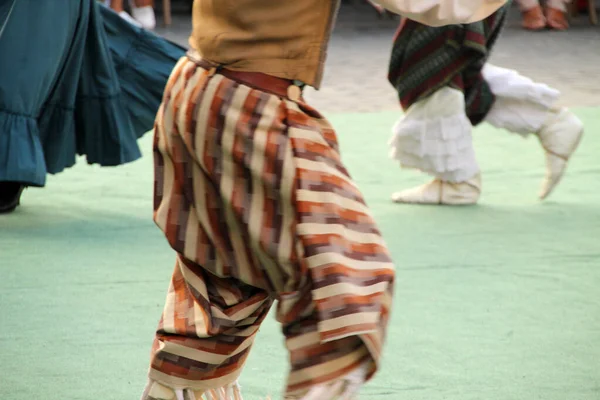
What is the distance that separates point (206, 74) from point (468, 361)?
1.09m

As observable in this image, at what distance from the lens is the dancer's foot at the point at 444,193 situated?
14.0ft

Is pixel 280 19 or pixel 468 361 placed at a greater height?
pixel 280 19

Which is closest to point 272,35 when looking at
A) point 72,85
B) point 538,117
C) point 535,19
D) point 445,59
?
point 72,85

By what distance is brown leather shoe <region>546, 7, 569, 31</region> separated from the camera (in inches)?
390

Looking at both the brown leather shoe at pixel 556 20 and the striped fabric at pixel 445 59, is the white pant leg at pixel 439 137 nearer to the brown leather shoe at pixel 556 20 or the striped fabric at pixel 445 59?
the striped fabric at pixel 445 59

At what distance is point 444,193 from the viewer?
14.1ft

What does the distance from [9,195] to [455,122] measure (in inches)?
60.6

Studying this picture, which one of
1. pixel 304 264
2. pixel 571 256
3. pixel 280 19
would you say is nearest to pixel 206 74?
pixel 280 19

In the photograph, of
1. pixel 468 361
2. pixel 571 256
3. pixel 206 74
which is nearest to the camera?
pixel 206 74

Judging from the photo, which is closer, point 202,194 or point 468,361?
point 202,194

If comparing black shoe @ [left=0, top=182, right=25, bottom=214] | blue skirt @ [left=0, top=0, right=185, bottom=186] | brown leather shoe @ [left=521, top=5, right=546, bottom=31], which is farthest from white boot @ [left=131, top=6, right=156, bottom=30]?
black shoe @ [left=0, top=182, right=25, bottom=214]

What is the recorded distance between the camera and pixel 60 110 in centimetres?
390

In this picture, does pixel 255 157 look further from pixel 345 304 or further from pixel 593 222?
pixel 593 222

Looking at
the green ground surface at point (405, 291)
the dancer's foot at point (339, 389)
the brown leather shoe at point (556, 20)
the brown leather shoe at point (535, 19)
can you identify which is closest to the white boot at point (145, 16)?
the brown leather shoe at point (535, 19)
